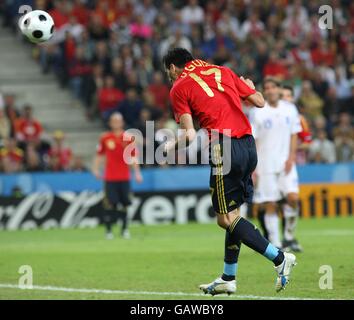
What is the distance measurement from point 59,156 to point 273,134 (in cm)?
912

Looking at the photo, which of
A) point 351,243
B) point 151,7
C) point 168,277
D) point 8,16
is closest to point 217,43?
point 151,7

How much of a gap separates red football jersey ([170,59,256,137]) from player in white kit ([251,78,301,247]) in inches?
174

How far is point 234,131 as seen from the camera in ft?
33.3

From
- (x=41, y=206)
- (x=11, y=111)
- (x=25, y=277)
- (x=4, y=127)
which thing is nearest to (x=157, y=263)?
(x=25, y=277)

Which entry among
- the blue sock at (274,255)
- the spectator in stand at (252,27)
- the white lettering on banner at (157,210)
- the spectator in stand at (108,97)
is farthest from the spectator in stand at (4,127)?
the blue sock at (274,255)

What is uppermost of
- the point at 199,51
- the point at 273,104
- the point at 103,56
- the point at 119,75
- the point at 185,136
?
the point at 199,51

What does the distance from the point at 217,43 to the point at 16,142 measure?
6799 mm

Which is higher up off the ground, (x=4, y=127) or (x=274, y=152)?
(x=4, y=127)

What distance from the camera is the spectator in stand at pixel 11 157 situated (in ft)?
72.2

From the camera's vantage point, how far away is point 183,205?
2184cm

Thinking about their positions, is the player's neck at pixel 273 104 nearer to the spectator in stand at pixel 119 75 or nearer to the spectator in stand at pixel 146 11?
the spectator in stand at pixel 119 75

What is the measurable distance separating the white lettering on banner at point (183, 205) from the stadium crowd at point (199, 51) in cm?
260

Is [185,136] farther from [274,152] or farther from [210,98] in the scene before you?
[274,152]

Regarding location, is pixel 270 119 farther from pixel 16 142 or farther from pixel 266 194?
pixel 16 142
